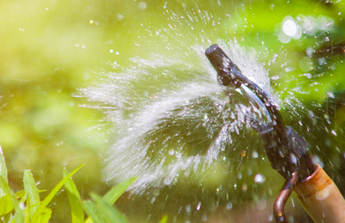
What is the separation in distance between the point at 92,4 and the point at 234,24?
2.18 feet

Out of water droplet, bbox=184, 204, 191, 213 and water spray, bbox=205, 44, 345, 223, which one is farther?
water droplet, bbox=184, 204, 191, 213

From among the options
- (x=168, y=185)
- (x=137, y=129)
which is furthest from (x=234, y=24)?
(x=168, y=185)

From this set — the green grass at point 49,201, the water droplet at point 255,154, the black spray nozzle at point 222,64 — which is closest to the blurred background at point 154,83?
the water droplet at point 255,154

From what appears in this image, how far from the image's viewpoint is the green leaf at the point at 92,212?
203 millimetres

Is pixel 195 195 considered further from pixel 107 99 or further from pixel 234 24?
pixel 234 24

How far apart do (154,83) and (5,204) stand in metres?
0.80

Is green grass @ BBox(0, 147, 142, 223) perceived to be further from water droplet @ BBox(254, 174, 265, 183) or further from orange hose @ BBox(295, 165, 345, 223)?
water droplet @ BBox(254, 174, 265, 183)

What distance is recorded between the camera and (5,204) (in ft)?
0.90

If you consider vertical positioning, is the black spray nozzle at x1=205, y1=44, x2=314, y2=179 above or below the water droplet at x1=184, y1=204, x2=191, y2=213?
above

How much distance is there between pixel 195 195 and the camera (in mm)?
1001

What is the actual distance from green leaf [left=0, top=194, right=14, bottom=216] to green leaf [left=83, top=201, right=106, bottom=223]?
0.40 feet

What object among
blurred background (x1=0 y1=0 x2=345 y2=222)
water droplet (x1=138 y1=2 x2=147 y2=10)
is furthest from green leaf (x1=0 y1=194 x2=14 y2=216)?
water droplet (x1=138 y1=2 x2=147 y2=10)

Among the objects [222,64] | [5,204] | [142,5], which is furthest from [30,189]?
[142,5]

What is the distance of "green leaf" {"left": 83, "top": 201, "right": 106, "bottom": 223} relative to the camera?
0.20 meters
